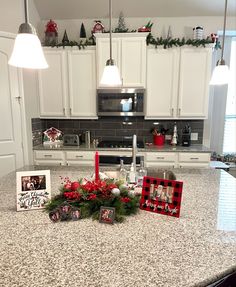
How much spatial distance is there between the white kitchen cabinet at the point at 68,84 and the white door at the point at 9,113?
0.45 metres

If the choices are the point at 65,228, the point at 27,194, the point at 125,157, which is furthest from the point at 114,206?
the point at 125,157

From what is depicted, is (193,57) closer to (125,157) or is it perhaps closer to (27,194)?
(125,157)

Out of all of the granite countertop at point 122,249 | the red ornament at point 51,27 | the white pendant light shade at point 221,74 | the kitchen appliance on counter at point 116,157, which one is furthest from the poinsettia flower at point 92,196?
the red ornament at point 51,27

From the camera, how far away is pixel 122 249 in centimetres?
97

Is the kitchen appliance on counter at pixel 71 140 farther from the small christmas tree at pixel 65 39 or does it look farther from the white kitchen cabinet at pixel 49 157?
the small christmas tree at pixel 65 39

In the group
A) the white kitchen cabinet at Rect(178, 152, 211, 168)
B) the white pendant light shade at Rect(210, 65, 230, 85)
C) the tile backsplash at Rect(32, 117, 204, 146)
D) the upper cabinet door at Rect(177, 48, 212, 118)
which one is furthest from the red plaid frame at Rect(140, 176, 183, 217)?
the tile backsplash at Rect(32, 117, 204, 146)

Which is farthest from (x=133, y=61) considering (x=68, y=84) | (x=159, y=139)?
(x=159, y=139)

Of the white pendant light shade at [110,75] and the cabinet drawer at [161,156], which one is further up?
the white pendant light shade at [110,75]

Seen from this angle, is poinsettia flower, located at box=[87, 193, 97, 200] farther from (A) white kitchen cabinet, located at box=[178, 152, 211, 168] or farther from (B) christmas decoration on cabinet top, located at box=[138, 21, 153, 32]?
(B) christmas decoration on cabinet top, located at box=[138, 21, 153, 32]

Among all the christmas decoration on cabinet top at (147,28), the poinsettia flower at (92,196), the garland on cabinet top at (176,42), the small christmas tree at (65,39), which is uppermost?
the christmas decoration on cabinet top at (147,28)

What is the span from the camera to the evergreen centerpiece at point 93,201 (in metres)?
1.22

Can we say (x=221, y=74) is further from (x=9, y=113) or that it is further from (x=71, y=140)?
(x=9, y=113)

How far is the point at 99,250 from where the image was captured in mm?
961

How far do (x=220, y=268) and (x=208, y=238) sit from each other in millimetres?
195
